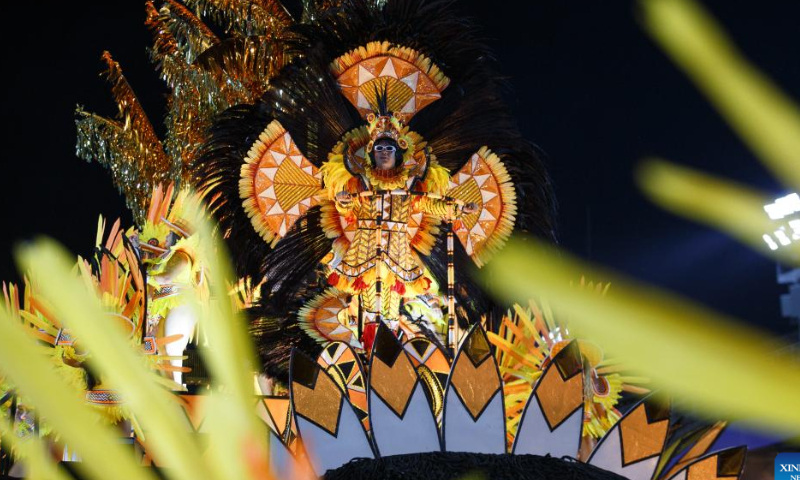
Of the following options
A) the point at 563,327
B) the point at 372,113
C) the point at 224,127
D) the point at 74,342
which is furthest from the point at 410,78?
the point at 74,342

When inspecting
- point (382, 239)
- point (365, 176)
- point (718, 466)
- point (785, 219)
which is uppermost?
point (785, 219)

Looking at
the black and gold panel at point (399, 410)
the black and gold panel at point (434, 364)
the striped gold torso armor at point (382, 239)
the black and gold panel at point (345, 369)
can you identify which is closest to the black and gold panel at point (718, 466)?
the black and gold panel at point (399, 410)

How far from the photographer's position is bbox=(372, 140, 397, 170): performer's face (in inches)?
215

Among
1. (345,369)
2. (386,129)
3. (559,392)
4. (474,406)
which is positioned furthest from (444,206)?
(474,406)

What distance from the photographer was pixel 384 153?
5.48 m

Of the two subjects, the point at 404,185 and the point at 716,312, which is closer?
the point at 404,185

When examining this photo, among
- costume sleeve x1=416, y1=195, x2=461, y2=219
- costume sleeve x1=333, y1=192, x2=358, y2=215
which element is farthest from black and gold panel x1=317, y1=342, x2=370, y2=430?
costume sleeve x1=416, y1=195, x2=461, y2=219

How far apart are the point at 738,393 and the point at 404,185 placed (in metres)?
2.80

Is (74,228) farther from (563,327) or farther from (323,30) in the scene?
(563,327)

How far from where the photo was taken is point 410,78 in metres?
5.80

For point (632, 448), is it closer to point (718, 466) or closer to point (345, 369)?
point (718, 466)

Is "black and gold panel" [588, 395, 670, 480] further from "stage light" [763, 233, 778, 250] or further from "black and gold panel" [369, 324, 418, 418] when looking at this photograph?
"stage light" [763, 233, 778, 250]

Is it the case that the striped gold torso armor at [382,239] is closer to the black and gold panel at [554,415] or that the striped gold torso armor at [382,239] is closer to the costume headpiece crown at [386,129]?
the costume headpiece crown at [386,129]

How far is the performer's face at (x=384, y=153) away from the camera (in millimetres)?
5473
